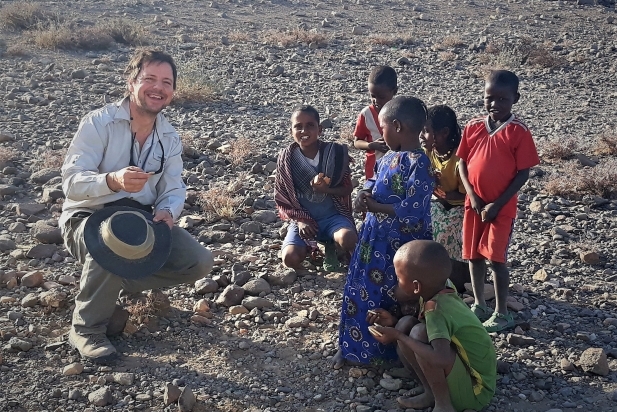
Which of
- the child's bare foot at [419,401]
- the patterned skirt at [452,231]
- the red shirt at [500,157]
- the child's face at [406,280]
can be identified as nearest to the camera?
the child's face at [406,280]

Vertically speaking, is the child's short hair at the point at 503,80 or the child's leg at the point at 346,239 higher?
the child's short hair at the point at 503,80

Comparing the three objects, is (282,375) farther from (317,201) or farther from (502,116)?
(502,116)

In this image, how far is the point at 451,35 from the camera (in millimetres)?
13922

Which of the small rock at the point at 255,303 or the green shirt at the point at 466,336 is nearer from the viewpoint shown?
the green shirt at the point at 466,336

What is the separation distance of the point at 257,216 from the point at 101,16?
10.7 m

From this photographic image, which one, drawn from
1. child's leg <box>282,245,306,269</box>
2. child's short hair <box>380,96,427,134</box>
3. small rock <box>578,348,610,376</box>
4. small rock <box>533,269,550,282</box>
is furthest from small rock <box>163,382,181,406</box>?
small rock <box>533,269,550,282</box>

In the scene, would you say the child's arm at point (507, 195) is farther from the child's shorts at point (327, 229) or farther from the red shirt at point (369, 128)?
the red shirt at point (369, 128)

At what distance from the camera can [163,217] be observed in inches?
158

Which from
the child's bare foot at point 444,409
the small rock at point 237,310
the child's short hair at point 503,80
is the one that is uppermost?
the child's short hair at point 503,80

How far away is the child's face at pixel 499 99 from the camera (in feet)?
13.3

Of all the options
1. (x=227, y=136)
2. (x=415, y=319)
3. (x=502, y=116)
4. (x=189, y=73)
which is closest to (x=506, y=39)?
(x=189, y=73)

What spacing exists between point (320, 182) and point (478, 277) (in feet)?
3.92

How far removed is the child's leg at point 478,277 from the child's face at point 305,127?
137 cm


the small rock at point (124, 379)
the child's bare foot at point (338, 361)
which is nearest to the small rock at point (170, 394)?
the small rock at point (124, 379)
